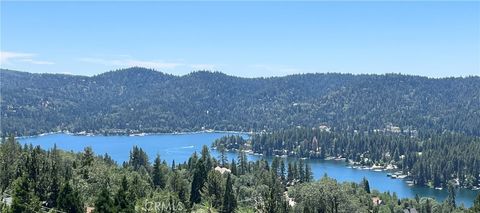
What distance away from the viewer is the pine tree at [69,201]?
53094 millimetres

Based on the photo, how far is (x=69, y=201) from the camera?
53156mm

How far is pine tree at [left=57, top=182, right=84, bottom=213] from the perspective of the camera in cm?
5309

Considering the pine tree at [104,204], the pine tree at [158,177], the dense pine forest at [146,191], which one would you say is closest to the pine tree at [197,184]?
the dense pine forest at [146,191]

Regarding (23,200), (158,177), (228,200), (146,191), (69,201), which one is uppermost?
(23,200)

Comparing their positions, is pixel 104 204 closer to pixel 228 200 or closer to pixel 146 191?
pixel 146 191

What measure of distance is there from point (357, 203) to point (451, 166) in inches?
3462

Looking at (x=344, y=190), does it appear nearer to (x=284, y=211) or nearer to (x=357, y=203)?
(x=357, y=203)

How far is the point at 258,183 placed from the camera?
104750mm

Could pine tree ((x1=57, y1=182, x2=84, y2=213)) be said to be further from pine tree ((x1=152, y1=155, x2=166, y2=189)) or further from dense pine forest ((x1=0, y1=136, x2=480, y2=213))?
pine tree ((x1=152, y1=155, x2=166, y2=189))

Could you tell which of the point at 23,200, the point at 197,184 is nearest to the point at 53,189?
the point at 23,200

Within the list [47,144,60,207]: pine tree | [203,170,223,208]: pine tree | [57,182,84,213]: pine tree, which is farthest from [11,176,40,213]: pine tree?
[203,170,223,208]: pine tree

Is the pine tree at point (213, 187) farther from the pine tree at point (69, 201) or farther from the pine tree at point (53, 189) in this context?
the pine tree at point (69, 201)

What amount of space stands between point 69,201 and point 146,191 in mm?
19816

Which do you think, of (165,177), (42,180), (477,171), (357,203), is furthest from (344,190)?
(477,171)
